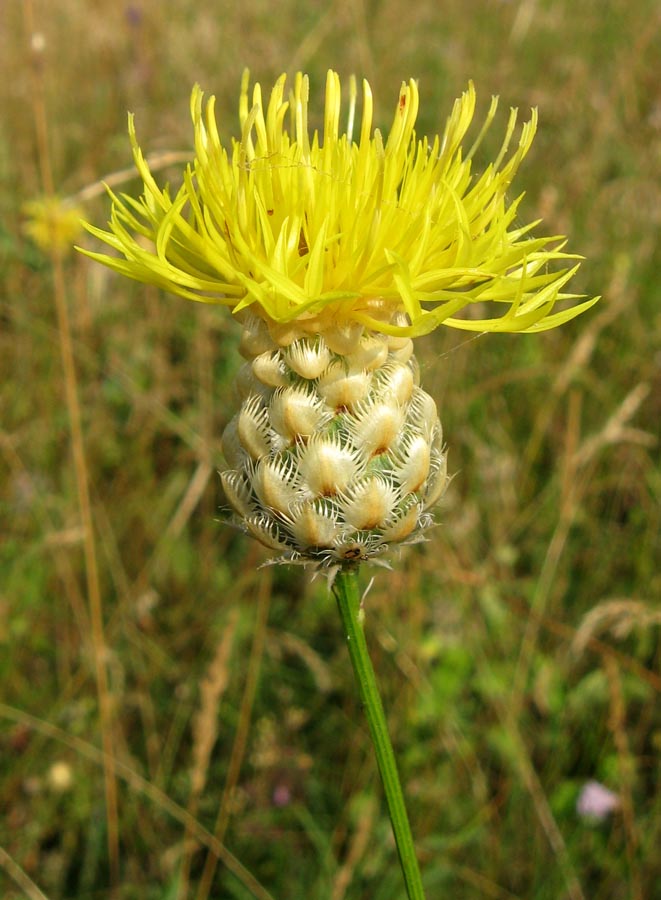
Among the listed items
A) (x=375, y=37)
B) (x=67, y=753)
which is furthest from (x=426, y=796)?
(x=375, y=37)

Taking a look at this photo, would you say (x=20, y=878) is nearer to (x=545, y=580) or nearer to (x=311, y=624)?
(x=311, y=624)

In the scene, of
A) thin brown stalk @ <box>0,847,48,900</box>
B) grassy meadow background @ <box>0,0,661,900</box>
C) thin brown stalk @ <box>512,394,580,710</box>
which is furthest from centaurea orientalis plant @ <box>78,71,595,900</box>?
thin brown stalk @ <box>512,394,580,710</box>

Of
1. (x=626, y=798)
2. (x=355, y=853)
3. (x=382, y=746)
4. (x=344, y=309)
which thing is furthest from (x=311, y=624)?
(x=344, y=309)

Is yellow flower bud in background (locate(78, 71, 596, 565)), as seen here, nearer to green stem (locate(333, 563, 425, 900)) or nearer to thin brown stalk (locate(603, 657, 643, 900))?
green stem (locate(333, 563, 425, 900))

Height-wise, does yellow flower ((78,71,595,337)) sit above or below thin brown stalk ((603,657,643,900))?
above

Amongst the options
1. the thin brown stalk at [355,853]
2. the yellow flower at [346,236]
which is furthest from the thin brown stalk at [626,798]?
the yellow flower at [346,236]

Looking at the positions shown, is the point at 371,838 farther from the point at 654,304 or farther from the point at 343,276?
the point at 654,304

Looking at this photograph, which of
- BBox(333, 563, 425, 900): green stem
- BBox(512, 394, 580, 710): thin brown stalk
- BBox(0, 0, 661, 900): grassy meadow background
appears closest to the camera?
BBox(333, 563, 425, 900): green stem
